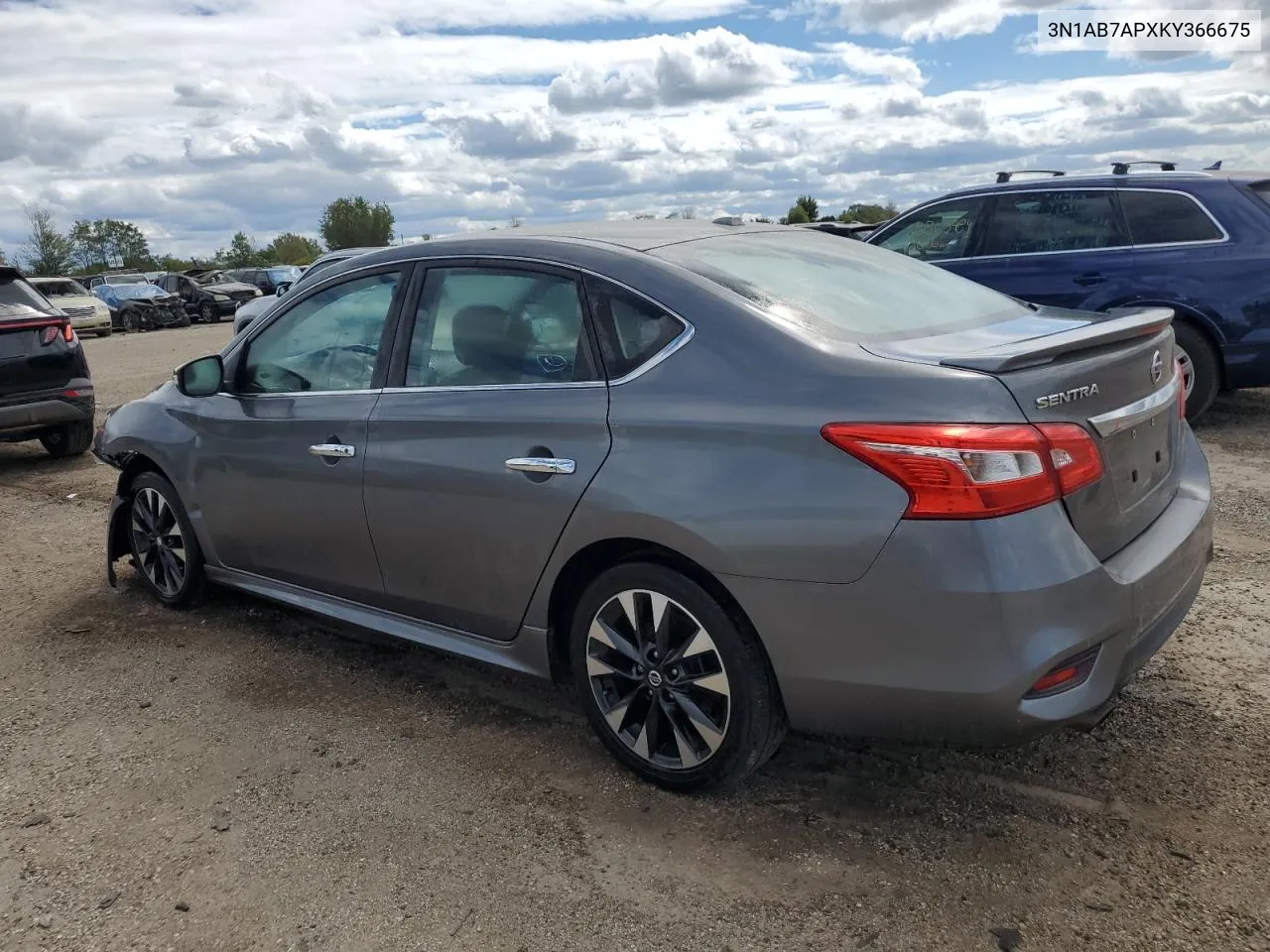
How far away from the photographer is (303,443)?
12.9ft

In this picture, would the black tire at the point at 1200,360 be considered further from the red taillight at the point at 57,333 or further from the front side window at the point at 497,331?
the red taillight at the point at 57,333

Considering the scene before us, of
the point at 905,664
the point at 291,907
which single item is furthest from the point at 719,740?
the point at 291,907

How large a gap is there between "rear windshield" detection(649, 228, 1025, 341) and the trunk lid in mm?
150

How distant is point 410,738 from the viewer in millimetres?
3578

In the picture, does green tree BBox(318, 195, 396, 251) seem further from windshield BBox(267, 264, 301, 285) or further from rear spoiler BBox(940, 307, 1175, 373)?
rear spoiler BBox(940, 307, 1175, 373)

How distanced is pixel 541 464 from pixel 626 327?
475 millimetres

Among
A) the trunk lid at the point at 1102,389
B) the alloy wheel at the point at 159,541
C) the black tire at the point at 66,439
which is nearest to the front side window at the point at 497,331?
the trunk lid at the point at 1102,389

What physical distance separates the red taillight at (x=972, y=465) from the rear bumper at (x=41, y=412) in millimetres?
7708

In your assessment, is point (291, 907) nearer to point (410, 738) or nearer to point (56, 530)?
point (410, 738)

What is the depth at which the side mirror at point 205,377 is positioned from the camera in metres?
4.35

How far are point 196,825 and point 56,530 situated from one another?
13.9 ft

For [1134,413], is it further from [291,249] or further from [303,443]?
[291,249]

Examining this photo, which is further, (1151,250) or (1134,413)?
(1151,250)

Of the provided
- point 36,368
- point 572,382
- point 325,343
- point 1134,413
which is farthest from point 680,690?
point 36,368
